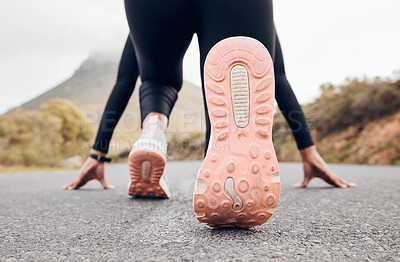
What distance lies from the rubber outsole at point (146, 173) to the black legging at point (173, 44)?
0.27 meters

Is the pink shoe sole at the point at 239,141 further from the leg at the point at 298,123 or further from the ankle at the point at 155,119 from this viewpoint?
the leg at the point at 298,123

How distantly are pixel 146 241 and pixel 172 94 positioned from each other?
936 millimetres

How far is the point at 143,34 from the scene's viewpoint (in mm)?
1151

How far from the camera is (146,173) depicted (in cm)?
134

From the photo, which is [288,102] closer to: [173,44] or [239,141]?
[173,44]

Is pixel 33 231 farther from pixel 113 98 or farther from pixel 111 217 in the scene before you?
pixel 113 98

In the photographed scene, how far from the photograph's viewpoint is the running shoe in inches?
49.7

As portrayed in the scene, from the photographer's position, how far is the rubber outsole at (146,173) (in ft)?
4.16

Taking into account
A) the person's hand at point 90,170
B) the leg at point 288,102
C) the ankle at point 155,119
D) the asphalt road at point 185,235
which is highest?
the leg at point 288,102

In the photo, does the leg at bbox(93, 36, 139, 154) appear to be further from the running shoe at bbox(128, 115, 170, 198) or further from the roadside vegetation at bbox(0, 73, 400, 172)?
the roadside vegetation at bbox(0, 73, 400, 172)

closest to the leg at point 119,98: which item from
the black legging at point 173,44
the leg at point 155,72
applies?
the black legging at point 173,44

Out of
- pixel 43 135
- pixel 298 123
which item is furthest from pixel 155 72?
pixel 43 135

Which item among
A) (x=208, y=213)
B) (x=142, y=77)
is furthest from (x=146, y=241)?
(x=142, y=77)

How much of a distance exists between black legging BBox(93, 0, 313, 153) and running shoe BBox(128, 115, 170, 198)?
0.14 m
